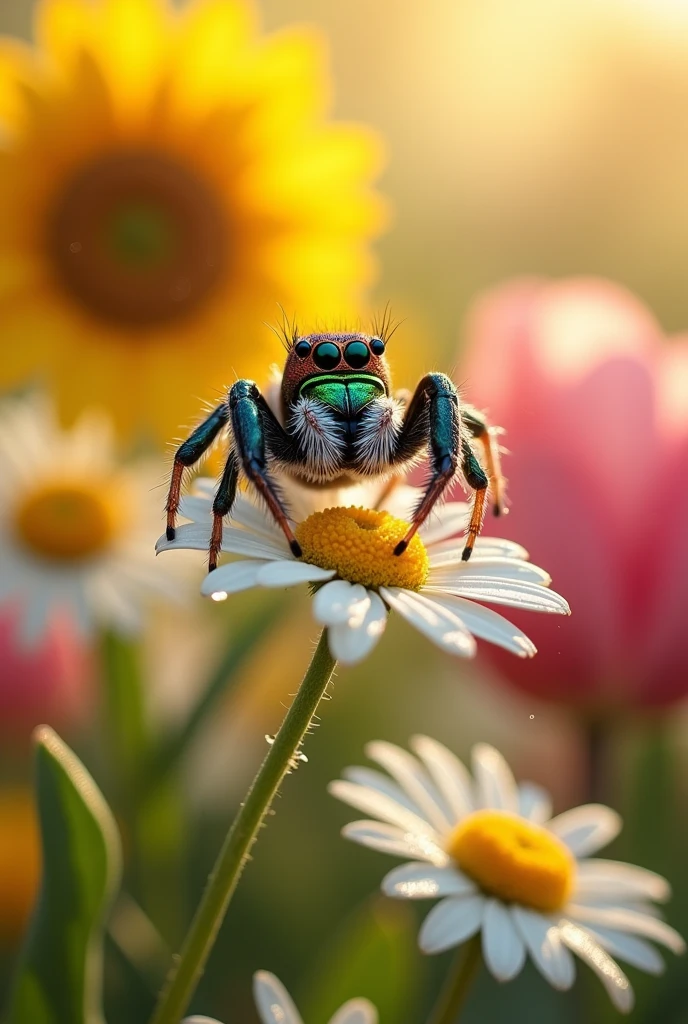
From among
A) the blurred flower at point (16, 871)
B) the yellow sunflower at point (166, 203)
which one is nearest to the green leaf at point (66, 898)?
the blurred flower at point (16, 871)

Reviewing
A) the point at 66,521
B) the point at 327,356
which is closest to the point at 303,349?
the point at 327,356

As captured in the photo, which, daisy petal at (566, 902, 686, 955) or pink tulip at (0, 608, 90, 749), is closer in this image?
daisy petal at (566, 902, 686, 955)

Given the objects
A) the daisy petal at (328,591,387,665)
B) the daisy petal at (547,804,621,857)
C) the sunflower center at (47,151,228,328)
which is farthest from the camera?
the sunflower center at (47,151,228,328)

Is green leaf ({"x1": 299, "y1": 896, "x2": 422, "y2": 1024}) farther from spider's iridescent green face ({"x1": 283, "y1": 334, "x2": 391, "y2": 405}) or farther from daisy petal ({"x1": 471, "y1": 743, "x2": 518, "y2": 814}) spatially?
spider's iridescent green face ({"x1": 283, "y1": 334, "x2": 391, "y2": 405})

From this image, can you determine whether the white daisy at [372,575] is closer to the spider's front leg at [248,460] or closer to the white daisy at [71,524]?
the spider's front leg at [248,460]

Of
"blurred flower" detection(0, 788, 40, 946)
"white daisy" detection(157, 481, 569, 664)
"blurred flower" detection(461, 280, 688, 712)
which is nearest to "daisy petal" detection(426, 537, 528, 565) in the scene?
"white daisy" detection(157, 481, 569, 664)

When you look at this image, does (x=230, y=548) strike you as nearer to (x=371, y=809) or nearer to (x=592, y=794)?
(x=371, y=809)

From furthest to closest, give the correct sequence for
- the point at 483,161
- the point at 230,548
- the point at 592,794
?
the point at 483,161, the point at 592,794, the point at 230,548

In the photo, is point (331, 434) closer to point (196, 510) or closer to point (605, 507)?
point (196, 510)

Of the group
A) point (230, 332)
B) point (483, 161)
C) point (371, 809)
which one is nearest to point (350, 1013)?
point (371, 809)
